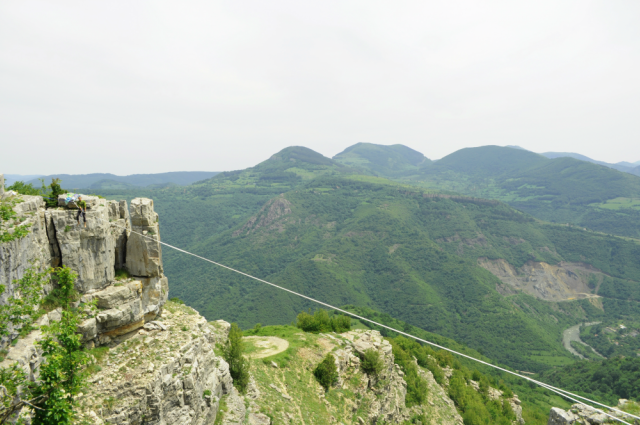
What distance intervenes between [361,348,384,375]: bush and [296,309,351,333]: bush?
34.4 ft

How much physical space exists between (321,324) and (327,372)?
592 inches

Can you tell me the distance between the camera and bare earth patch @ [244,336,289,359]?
132ft

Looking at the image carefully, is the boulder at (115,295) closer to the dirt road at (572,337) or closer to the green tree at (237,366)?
the green tree at (237,366)

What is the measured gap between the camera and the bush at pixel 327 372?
126ft

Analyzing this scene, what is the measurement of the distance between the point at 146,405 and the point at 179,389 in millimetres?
2412

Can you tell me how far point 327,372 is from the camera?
38.8 meters

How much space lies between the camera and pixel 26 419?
13.9 meters

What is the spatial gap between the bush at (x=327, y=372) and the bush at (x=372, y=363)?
5.89 m

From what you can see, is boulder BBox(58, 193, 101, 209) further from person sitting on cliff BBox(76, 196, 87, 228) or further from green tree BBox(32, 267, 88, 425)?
green tree BBox(32, 267, 88, 425)

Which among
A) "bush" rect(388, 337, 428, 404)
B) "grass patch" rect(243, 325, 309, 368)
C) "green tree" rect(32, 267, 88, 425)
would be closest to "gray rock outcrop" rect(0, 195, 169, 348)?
"green tree" rect(32, 267, 88, 425)

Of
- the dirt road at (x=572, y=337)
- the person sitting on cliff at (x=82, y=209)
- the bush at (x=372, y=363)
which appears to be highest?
the person sitting on cliff at (x=82, y=209)

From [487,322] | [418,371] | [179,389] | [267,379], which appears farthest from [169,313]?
[487,322]

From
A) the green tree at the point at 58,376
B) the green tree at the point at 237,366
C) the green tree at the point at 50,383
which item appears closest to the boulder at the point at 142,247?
the green tree at the point at 58,376

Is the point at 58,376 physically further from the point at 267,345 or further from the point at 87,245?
the point at 267,345
